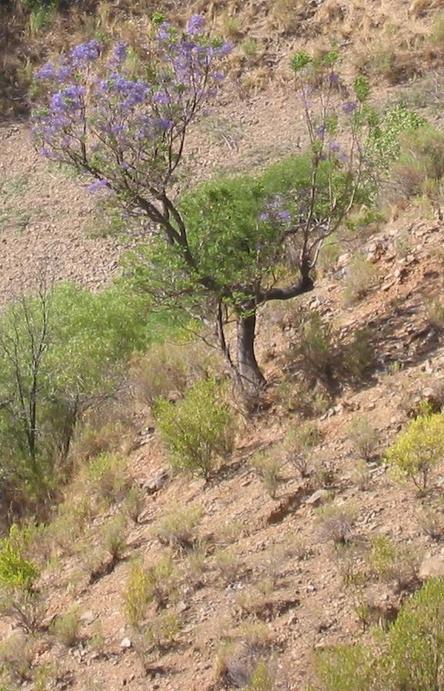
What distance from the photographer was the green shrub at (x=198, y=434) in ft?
29.8

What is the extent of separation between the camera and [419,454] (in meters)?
6.81

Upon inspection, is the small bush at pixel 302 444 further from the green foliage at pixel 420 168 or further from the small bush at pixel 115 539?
the green foliage at pixel 420 168

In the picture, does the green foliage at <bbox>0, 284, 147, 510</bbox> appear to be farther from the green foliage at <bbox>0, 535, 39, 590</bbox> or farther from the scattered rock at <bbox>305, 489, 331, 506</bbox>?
the scattered rock at <bbox>305, 489, 331, 506</bbox>

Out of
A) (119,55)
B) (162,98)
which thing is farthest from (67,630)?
(119,55)

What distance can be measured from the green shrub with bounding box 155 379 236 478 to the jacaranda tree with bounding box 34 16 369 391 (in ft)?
2.85

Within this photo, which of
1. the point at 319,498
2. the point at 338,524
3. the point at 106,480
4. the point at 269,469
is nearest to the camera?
the point at 338,524

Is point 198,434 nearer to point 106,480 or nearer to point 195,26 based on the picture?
point 106,480

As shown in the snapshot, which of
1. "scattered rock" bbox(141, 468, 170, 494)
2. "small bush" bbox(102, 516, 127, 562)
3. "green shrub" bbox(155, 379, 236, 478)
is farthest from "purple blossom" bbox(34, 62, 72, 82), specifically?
"small bush" bbox(102, 516, 127, 562)

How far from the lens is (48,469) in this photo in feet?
37.8

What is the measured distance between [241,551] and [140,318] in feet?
22.7

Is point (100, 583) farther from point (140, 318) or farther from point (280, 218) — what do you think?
point (140, 318)

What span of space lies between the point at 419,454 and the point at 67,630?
118 inches

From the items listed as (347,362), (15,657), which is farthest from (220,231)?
(15,657)

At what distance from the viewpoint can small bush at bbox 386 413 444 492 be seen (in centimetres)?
680
